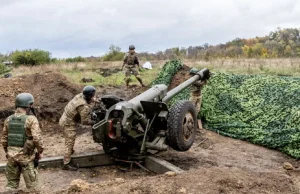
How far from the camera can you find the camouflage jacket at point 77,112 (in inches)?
→ 305

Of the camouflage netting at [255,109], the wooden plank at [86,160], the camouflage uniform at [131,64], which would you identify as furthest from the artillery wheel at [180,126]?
the camouflage uniform at [131,64]

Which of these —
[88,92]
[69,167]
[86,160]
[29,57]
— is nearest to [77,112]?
[88,92]

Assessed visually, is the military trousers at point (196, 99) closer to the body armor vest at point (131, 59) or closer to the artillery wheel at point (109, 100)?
the artillery wheel at point (109, 100)

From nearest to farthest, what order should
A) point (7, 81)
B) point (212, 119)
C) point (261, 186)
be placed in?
1. point (261, 186)
2. point (212, 119)
3. point (7, 81)

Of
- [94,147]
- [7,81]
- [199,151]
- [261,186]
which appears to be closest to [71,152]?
[94,147]

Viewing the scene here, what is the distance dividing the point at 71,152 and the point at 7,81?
7.09 meters

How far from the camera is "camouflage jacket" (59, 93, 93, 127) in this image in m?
7.75

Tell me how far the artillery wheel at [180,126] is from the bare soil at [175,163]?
2.10ft

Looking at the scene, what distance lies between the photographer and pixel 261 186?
5.40 m

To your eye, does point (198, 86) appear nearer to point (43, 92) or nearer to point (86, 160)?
point (86, 160)

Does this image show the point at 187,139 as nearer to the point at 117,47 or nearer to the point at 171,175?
the point at 171,175

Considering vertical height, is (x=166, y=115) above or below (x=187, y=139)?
above

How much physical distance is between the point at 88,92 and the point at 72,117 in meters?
0.64

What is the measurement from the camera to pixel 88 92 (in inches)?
301
